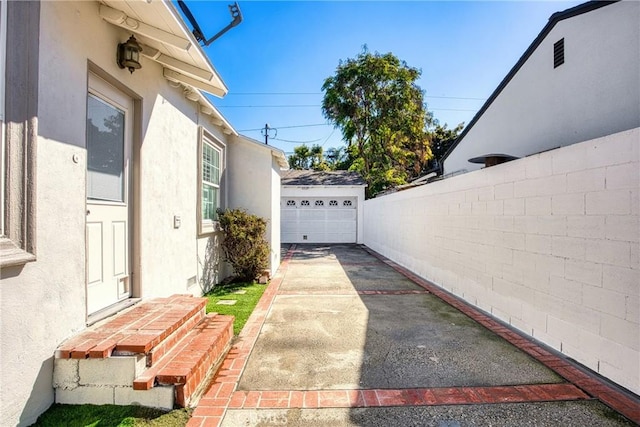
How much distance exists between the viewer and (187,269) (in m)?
5.84

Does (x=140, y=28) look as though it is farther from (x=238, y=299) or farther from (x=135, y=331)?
(x=238, y=299)

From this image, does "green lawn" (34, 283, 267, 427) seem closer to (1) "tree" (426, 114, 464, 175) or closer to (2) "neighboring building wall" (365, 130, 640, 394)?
(2) "neighboring building wall" (365, 130, 640, 394)

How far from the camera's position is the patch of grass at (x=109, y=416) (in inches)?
100

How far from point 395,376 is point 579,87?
22.7ft

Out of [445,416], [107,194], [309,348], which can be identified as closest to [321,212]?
[309,348]

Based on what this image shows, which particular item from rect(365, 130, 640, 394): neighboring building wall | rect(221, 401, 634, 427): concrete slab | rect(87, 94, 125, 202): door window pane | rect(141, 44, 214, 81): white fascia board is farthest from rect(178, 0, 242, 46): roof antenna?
rect(221, 401, 634, 427): concrete slab

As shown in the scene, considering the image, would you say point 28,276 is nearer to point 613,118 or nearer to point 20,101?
point 20,101

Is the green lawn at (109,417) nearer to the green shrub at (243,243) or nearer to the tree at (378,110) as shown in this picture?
the green shrub at (243,243)

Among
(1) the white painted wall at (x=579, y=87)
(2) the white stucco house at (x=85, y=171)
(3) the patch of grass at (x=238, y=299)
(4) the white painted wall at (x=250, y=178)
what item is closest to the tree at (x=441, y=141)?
(1) the white painted wall at (x=579, y=87)

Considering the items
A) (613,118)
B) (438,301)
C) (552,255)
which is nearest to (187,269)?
(438,301)

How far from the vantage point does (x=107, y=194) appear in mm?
3725

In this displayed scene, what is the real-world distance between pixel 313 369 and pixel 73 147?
3.33 m

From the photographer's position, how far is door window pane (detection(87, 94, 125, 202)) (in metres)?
3.47

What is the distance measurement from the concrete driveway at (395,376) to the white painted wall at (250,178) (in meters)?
3.31
